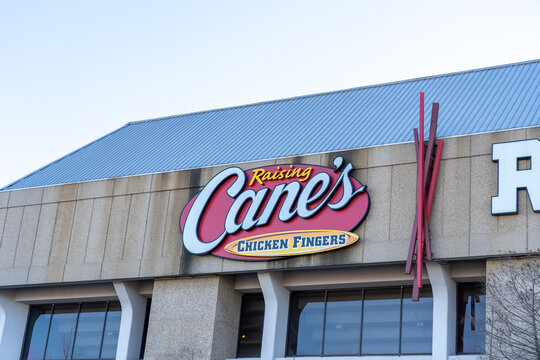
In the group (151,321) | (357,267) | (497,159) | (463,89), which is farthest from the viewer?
(463,89)

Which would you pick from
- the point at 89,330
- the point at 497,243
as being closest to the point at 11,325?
the point at 89,330

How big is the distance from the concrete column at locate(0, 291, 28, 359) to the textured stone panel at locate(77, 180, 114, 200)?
16.1ft

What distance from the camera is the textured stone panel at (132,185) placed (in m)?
32.8

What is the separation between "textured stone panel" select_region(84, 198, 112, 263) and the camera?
32.8 m

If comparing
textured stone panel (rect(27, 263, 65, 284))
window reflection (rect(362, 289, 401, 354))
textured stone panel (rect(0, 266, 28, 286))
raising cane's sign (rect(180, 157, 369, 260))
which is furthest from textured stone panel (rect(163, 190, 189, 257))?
window reflection (rect(362, 289, 401, 354))

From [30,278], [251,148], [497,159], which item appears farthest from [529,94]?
[30,278]

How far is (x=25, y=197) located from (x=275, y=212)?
11149 millimetres

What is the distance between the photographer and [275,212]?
2994cm

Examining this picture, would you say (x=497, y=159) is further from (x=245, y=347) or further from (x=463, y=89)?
(x=245, y=347)

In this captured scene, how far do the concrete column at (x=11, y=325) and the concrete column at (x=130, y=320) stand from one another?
5159 millimetres

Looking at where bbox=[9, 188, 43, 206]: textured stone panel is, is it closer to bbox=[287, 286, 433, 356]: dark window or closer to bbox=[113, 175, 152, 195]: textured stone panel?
bbox=[113, 175, 152, 195]: textured stone panel

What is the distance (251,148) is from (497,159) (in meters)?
10.6

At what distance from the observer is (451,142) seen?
90.9 feet

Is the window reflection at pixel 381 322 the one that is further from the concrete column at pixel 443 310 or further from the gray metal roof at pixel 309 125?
the gray metal roof at pixel 309 125
